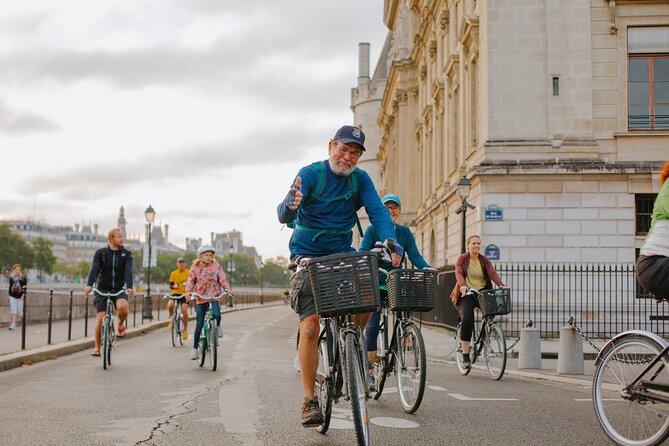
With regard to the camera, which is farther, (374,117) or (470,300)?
(374,117)

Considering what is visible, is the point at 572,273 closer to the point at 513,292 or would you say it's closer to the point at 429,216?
the point at 513,292

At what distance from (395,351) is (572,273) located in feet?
52.9

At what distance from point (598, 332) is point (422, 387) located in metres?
14.6

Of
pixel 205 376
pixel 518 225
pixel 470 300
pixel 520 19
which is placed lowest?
pixel 205 376

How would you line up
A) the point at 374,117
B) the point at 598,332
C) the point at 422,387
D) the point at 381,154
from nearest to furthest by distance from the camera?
1. the point at 422,387
2. the point at 598,332
3. the point at 381,154
4. the point at 374,117

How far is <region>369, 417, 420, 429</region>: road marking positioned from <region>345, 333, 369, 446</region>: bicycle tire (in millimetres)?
1475

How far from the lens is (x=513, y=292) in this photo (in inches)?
898

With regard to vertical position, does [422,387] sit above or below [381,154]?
below

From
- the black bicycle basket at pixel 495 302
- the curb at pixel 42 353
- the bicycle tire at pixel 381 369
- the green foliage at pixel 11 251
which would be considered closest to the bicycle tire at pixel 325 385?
the bicycle tire at pixel 381 369

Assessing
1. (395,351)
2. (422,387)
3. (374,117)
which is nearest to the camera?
(422,387)

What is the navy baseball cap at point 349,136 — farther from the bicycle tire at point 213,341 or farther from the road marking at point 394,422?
the bicycle tire at point 213,341

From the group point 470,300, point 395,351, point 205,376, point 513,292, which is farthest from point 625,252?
point 395,351

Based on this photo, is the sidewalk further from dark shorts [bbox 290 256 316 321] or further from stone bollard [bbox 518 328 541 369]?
dark shorts [bbox 290 256 316 321]

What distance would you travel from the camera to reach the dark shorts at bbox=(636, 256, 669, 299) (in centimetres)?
546
